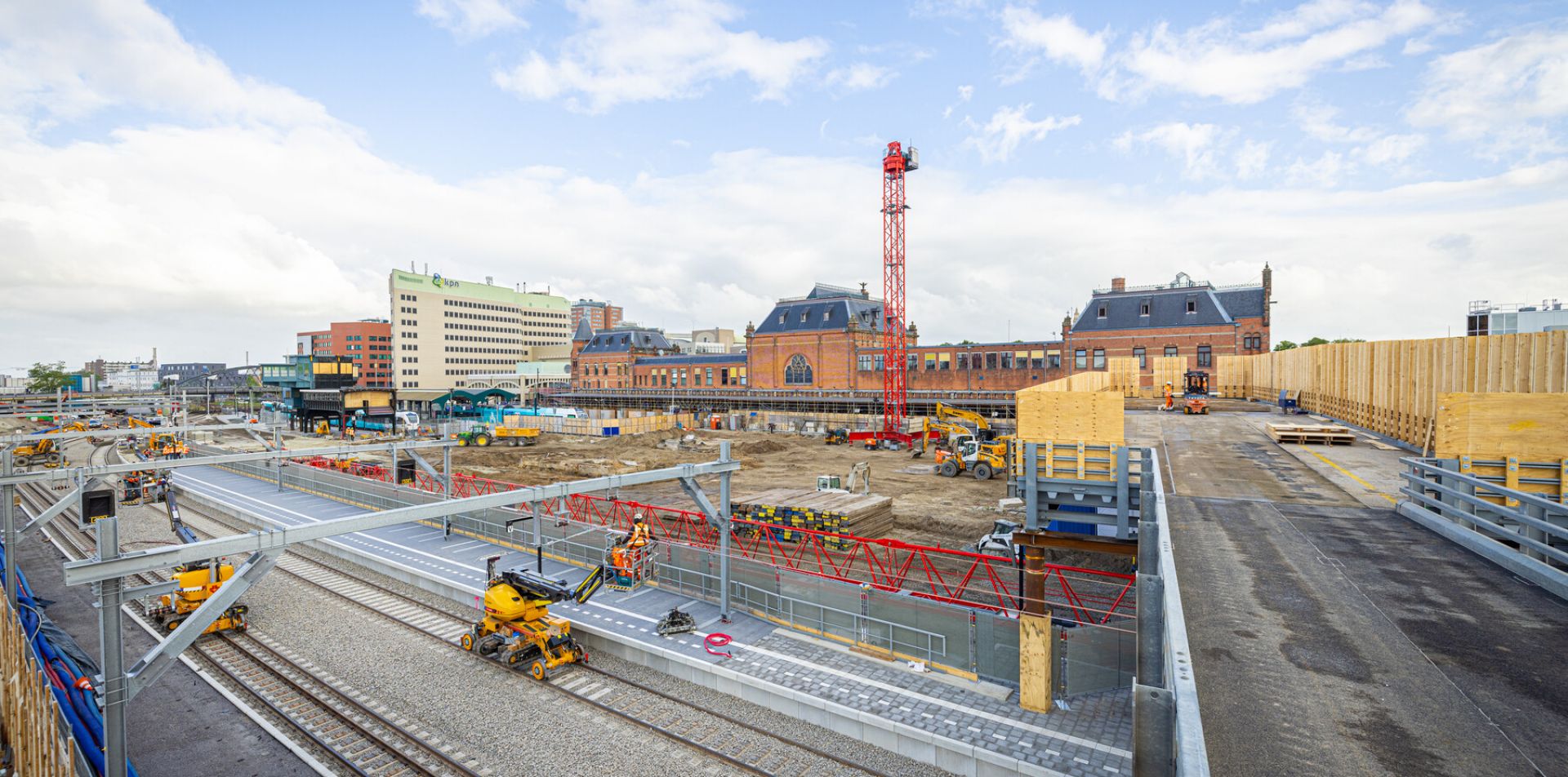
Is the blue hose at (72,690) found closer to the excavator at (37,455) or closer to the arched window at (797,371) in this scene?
the excavator at (37,455)

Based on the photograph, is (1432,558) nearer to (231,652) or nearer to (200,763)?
(200,763)

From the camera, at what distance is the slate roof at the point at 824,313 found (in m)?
80.6

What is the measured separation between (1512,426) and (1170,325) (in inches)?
2255

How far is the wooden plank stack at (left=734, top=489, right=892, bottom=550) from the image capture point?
2477 cm

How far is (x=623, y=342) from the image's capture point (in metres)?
Answer: 107

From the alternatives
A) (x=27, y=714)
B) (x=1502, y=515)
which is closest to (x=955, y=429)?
(x=1502, y=515)

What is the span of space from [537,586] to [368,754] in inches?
166

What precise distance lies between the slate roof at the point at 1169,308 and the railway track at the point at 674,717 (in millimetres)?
64329

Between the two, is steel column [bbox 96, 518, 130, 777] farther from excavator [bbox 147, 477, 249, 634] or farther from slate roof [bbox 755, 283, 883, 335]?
slate roof [bbox 755, 283, 883, 335]

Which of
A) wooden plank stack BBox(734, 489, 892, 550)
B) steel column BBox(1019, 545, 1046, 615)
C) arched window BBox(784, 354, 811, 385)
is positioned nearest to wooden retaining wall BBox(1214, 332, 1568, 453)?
steel column BBox(1019, 545, 1046, 615)

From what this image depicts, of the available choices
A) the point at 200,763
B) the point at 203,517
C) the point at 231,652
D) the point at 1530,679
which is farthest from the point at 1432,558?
the point at 203,517

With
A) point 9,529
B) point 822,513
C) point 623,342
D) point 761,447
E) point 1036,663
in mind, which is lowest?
point 761,447

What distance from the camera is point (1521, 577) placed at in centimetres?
979

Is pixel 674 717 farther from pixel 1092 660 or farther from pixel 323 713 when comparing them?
pixel 1092 660
